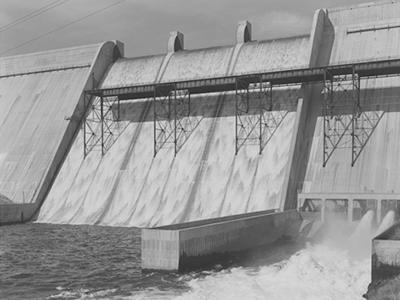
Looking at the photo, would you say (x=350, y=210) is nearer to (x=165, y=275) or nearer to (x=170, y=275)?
(x=170, y=275)

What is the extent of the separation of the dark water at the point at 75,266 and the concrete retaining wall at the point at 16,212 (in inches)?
194

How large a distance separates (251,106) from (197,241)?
2131cm

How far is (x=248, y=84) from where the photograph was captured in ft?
138

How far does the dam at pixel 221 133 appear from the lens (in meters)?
36.7

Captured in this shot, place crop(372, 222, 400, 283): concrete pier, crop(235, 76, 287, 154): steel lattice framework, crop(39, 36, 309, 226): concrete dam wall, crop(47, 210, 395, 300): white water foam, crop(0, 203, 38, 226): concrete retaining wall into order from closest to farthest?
crop(372, 222, 400, 283): concrete pier, crop(47, 210, 395, 300): white water foam, crop(39, 36, 309, 226): concrete dam wall, crop(235, 76, 287, 154): steel lattice framework, crop(0, 203, 38, 226): concrete retaining wall

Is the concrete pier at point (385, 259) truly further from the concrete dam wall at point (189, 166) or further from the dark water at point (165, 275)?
the concrete dam wall at point (189, 166)

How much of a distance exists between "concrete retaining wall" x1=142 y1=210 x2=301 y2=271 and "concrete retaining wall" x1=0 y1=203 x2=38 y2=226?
21.8 metres

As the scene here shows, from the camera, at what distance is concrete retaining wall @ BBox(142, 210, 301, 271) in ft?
73.2

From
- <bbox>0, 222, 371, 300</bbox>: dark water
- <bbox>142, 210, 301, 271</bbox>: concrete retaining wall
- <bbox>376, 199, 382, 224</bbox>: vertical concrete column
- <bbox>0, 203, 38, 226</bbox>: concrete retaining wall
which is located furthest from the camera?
<bbox>0, 203, 38, 226</bbox>: concrete retaining wall

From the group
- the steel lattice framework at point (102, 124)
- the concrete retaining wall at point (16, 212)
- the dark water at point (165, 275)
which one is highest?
the steel lattice framework at point (102, 124)

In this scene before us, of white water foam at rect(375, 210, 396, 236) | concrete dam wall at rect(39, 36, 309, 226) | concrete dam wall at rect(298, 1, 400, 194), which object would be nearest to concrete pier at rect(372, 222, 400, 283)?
white water foam at rect(375, 210, 396, 236)

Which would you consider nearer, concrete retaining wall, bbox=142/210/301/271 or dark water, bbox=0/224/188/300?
dark water, bbox=0/224/188/300

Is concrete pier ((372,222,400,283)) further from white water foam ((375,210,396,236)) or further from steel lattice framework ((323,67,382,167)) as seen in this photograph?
steel lattice framework ((323,67,382,167))

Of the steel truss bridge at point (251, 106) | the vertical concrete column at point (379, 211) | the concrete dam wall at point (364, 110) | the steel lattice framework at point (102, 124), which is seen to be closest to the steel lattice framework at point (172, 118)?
the steel truss bridge at point (251, 106)
